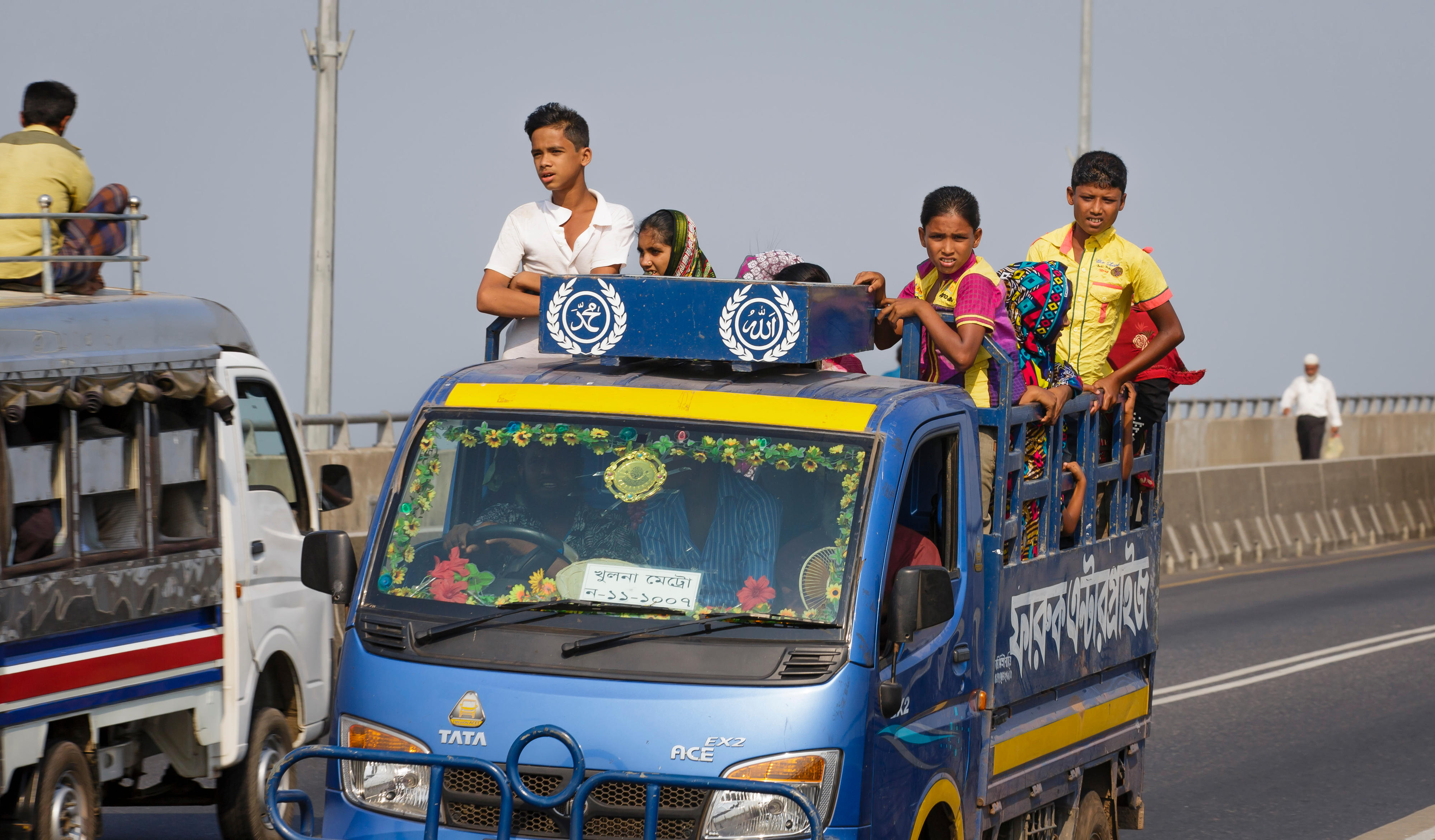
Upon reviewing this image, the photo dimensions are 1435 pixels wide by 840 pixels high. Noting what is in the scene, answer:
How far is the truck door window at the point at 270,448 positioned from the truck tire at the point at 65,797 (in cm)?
171

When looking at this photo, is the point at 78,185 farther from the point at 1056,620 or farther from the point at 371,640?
the point at 1056,620

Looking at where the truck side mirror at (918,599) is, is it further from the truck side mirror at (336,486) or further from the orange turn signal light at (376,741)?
the truck side mirror at (336,486)

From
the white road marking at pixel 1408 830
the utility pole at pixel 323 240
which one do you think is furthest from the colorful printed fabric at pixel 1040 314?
the utility pole at pixel 323 240

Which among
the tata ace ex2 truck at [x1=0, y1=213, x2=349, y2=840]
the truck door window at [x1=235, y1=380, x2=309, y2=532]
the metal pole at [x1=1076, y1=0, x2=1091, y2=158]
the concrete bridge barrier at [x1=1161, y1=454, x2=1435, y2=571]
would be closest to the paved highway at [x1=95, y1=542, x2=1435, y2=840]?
the tata ace ex2 truck at [x1=0, y1=213, x2=349, y2=840]

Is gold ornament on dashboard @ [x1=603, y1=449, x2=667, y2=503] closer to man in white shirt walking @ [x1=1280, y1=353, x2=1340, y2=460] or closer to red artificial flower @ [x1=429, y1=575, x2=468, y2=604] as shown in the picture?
red artificial flower @ [x1=429, y1=575, x2=468, y2=604]

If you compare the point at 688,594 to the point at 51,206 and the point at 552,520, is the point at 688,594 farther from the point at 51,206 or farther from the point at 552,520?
the point at 51,206

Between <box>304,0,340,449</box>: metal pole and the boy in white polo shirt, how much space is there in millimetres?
14492

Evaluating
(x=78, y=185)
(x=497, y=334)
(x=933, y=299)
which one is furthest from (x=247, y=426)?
(x=933, y=299)

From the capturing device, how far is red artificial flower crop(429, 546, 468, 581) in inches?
216

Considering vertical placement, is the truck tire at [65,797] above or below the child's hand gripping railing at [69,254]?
below

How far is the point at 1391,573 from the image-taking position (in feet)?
72.1

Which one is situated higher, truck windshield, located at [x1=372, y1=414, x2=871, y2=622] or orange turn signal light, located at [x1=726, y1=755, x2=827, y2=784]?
truck windshield, located at [x1=372, y1=414, x2=871, y2=622]

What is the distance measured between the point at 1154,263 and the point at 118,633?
4507mm

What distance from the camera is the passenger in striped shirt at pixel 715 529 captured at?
5.36m
